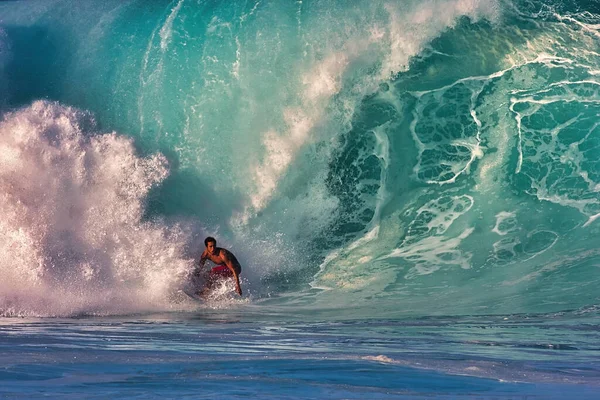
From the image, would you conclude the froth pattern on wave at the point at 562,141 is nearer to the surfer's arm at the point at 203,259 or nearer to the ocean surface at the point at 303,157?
the ocean surface at the point at 303,157

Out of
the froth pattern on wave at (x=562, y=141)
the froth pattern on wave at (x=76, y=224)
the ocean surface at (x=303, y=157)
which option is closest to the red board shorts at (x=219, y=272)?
the ocean surface at (x=303, y=157)

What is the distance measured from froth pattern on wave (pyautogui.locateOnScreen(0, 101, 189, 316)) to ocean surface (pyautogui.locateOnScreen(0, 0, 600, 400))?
30mm

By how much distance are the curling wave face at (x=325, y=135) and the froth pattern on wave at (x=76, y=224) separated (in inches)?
1.5

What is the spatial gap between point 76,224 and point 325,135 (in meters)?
4.14

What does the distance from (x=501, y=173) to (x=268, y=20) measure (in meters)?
4.50

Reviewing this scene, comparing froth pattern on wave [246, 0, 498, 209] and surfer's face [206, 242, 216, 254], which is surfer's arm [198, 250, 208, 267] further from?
froth pattern on wave [246, 0, 498, 209]

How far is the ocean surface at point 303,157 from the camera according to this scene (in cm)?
1140

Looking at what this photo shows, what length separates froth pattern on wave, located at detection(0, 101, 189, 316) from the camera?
10.8 meters

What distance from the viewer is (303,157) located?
43.8 ft

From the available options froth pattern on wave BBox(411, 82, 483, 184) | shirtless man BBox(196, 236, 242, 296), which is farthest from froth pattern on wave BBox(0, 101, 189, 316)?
froth pattern on wave BBox(411, 82, 483, 184)

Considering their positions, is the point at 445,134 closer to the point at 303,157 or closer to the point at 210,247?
the point at 303,157

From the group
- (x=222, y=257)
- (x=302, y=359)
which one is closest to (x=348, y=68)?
(x=222, y=257)

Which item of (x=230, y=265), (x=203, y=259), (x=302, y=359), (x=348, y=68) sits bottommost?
(x=302, y=359)

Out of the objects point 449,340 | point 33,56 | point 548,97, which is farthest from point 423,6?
point 449,340
